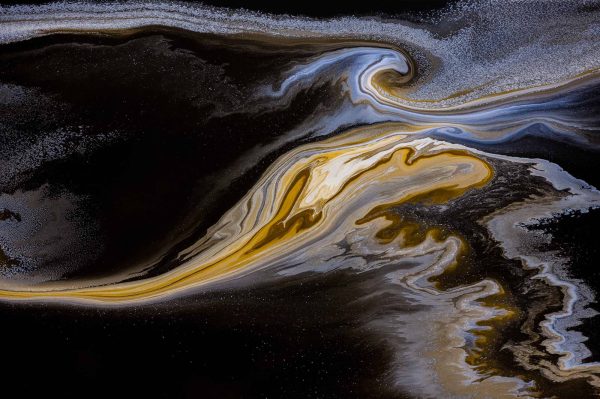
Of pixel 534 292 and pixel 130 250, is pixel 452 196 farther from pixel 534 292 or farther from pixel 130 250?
pixel 130 250

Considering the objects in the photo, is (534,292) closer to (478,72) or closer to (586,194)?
(586,194)

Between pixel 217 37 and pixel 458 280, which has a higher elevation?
pixel 217 37

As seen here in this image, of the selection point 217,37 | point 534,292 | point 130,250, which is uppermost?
point 217,37

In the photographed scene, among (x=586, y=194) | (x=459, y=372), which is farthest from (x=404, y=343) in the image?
(x=586, y=194)

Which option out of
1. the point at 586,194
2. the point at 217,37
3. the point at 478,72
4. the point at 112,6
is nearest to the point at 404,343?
the point at 586,194

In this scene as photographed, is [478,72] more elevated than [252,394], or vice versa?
[478,72]

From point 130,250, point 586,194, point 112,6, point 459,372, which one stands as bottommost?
point 459,372
